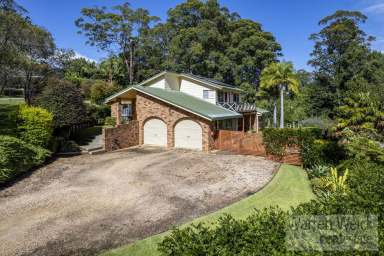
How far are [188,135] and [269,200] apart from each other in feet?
38.1

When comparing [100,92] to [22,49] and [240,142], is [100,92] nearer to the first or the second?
[22,49]

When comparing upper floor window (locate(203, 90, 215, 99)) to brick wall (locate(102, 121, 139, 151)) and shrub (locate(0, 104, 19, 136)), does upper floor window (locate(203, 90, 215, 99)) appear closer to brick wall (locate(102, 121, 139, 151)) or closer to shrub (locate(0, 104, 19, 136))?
brick wall (locate(102, 121, 139, 151))

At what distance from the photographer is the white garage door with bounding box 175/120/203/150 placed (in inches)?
866

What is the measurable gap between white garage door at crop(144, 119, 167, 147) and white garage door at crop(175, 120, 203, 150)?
1.40 meters

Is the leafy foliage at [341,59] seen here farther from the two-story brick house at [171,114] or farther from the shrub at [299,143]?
the shrub at [299,143]

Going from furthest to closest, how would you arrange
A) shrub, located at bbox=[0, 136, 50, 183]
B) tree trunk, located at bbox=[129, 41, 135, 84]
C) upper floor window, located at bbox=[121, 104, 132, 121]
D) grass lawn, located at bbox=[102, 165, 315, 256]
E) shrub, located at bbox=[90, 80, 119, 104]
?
1. tree trunk, located at bbox=[129, 41, 135, 84]
2. shrub, located at bbox=[90, 80, 119, 104]
3. upper floor window, located at bbox=[121, 104, 132, 121]
4. shrub, located at bbox=[0, 136, 50, 183]
5. grass lawn, located at bbox=[102, 165, 315, 256]

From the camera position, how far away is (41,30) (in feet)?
80.8

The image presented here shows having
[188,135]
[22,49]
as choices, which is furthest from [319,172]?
[22,49]

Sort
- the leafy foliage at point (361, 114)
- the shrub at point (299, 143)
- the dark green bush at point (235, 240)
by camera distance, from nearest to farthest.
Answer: the dark green bush at point (235, 240) → the leafy foliage at point (361, 114) → the shrub at point (299, 143)

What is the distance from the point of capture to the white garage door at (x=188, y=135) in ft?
72.2

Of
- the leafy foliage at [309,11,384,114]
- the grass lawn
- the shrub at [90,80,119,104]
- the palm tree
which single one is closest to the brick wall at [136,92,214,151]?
the grass lawn

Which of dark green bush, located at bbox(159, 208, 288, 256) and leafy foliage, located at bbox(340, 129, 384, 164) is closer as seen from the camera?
dark green bush, located at bbox(159, 208, 288, 256)

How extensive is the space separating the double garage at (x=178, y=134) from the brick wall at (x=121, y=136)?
911 millimetres

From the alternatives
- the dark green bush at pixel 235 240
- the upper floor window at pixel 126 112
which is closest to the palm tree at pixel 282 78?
the upper floor window at pixel 126 112
